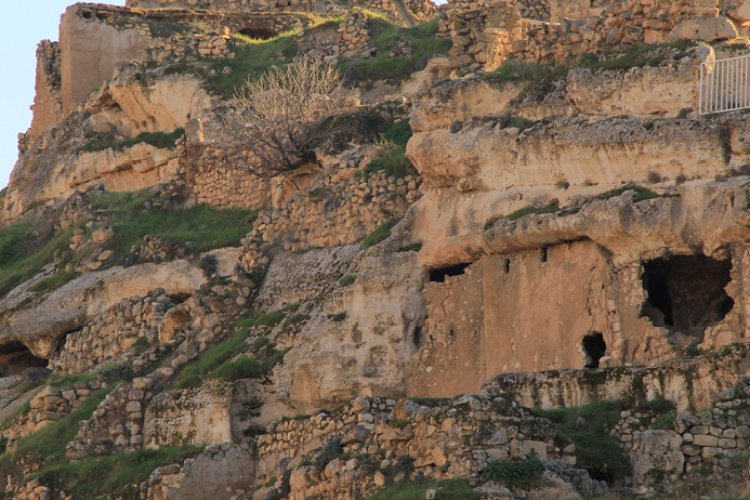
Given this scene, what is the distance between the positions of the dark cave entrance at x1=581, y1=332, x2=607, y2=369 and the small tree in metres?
9.44

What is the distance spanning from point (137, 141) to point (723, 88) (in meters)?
17.3

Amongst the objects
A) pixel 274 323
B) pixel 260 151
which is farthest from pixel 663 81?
pixel 260 151

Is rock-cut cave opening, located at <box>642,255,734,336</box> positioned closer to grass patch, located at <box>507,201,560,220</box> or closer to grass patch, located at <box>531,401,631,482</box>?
grass patch, located at <box>507,201,560,220</box>

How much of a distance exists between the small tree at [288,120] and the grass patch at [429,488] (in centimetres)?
1336

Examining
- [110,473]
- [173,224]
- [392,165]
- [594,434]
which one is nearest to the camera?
[594,434]

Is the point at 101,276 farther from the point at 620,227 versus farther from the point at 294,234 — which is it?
the point at 620,227

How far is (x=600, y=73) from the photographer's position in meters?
30.8

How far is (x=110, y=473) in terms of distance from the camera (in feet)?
106

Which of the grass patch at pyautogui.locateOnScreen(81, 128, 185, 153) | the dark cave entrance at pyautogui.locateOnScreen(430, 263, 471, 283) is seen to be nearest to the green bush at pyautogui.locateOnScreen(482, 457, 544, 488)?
the dark cave entrance at pyautogui.locateOnScreen(430, 263, 471, 283)

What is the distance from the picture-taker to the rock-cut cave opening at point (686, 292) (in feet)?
95.2

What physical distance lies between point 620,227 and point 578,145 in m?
1.90

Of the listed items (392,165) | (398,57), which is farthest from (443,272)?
(398,57)

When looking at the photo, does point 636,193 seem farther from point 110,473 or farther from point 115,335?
point 115,335

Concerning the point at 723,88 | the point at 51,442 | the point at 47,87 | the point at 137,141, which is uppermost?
the point at 47,87
